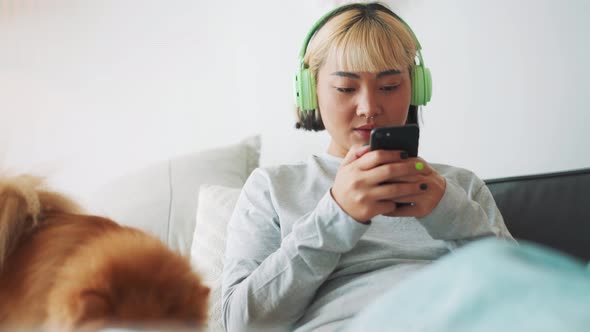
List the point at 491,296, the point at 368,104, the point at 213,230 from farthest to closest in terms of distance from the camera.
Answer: the point at 213,230 < the point at 368,104 < the point at 491,296

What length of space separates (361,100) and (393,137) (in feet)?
0.57

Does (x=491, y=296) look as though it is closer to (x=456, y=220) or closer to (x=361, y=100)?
(x=456, y=220)

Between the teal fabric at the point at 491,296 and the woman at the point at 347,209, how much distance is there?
40 centimetres

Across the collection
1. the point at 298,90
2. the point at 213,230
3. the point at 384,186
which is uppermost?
the point at 298,90

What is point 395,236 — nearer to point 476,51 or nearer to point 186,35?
point 476,51

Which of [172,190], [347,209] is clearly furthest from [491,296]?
[172,190]

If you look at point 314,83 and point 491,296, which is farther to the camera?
point 314,83

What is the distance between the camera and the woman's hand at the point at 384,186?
0.84 metres

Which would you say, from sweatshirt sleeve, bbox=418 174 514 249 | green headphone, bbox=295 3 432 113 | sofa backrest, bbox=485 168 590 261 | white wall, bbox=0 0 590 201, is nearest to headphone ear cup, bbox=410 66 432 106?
green headphone, bbox=295 3 432 113

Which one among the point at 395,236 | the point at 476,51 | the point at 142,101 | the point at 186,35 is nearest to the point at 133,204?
the point at 142,101

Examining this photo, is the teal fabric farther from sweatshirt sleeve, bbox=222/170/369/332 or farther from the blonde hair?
the blonde hair

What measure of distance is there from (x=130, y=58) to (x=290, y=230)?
1.26 m

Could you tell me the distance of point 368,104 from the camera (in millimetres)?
1015

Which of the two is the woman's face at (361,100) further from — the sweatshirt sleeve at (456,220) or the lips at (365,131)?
the sweatshirt sleeve at (456,220)
